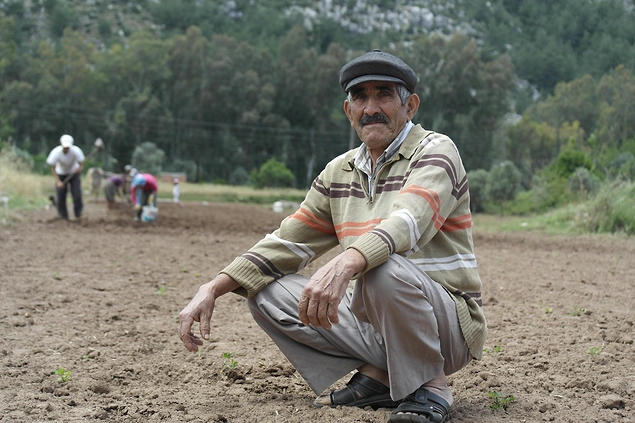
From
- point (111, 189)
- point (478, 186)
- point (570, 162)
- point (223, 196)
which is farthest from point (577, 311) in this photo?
point (223, 196)

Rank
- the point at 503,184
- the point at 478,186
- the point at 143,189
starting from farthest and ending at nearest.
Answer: the point at 478,186 → the point at 503,184 → the point at 143,189

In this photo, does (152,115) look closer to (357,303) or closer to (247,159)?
(247,159)

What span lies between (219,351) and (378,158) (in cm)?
180

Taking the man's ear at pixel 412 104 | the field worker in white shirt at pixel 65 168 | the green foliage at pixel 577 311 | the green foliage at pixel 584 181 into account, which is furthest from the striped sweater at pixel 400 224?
the green foliage at pixel 584 181

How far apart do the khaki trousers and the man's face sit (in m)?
0.63

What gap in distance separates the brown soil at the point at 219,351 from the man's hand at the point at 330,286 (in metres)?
0.53

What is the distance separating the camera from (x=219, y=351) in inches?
169

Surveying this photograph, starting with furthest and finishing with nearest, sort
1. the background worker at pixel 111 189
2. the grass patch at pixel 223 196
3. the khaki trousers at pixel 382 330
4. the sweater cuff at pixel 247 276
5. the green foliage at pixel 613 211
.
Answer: the grass patch at pixel 223 196
the background worker at pixel 111 189
the green foliage at pixel 613 211
the sweater cuff at pixel 247 276
the khaki trousers at pixel 382 330

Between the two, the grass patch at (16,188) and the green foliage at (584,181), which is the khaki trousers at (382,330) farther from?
the green foliage at (584,181)

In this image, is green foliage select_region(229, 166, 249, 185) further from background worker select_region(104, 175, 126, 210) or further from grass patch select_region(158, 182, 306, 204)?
background worker select_region(104, 175, 126, 210)

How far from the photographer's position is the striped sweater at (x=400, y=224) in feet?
8.89

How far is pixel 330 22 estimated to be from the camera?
106 metres

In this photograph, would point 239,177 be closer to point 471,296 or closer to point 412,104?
point 412,104

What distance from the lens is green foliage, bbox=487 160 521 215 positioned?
84.8 ft
